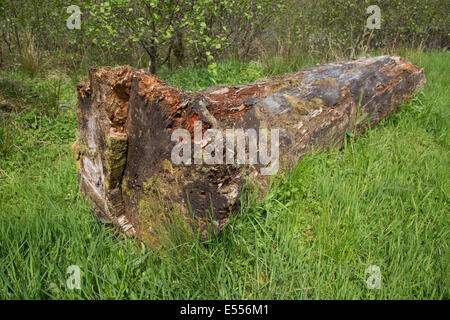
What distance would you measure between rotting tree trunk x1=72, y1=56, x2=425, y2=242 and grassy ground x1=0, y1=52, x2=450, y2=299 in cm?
18

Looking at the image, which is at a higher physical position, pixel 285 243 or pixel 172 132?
pixel 172 132

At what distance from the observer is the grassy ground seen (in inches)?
60.0

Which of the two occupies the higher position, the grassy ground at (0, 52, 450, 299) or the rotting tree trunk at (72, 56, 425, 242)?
the rotting tree trunk at (72, 56, 425, 242)

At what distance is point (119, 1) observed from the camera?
158 inches

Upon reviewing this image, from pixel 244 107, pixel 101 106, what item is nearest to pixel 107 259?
pixel 101 106

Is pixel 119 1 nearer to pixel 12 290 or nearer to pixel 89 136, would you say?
pixel 89 136

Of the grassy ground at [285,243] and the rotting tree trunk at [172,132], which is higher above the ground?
the rotting tree trunk at [172,132]

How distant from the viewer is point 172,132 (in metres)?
1.74

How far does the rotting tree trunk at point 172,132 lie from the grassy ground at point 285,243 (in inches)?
7.0

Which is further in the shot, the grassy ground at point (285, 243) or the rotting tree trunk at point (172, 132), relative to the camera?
the rotting tree trunk at point (172, 132)

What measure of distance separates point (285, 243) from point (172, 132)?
97 centimetres

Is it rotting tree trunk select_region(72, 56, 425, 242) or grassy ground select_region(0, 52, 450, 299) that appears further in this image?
rotting tree trunk select_region(72, 56, 425, 242)

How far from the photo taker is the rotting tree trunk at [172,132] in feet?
5.69
